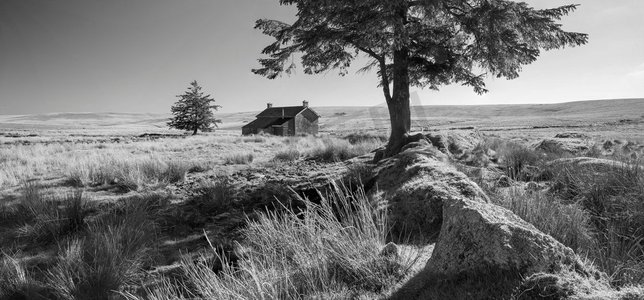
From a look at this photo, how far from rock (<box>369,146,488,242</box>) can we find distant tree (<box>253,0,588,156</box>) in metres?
4.56

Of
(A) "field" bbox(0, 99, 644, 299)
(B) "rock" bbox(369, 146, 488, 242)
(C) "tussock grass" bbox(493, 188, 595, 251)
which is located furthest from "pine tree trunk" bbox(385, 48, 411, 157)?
(C) "tussock grass" bbox(493, 188, 595, 251)

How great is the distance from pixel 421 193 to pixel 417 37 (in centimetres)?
793

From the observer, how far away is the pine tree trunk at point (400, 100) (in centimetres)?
1034

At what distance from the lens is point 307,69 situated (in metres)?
11.9

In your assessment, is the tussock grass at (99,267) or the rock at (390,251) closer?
the rock at (390,251)

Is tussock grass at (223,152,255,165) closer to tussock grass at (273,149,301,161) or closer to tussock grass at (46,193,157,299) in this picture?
tussock grass at (273,149,301,161)

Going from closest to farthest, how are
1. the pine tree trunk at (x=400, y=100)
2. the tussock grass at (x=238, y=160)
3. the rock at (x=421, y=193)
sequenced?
1. the rock at (x=421, y=193)
2. the pine tree trunk at (x=400, y=100)
3. the tussock grass at (x=238, y=160)

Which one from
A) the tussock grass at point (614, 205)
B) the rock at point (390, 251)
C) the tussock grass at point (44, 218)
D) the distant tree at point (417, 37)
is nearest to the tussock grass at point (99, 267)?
the tussock grass at point (44, 218)

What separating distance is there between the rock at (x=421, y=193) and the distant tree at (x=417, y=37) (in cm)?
456

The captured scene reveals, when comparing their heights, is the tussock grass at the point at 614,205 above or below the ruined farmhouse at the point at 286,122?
below

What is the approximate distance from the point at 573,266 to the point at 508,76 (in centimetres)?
1003

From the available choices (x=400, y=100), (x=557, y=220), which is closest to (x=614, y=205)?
(x=557, y=220)

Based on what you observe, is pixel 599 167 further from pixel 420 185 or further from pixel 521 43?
pixel 521 43

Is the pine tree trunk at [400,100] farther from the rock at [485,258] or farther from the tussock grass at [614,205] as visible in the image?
Answer: the rock at [485,258]
